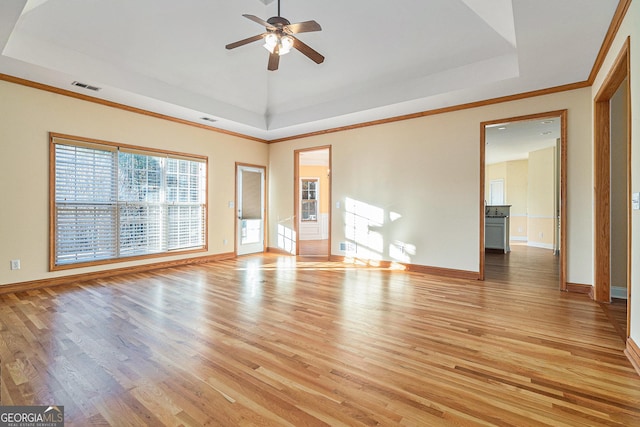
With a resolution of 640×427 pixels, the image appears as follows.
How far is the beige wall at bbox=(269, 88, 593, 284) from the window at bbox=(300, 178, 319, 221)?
406 centimetres

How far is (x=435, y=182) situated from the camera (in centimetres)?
506

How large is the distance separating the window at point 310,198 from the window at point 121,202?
466cm

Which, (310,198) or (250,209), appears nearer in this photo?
(250,209)

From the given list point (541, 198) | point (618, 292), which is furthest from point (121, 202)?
point (541, 198)

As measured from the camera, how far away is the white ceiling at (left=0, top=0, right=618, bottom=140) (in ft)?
10.1

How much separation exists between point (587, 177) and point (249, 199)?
234 inches

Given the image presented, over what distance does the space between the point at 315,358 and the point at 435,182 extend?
150 inches

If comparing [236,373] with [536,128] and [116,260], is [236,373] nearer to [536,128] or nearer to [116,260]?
[116,260]

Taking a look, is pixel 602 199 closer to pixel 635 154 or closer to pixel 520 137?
pixel 635 154

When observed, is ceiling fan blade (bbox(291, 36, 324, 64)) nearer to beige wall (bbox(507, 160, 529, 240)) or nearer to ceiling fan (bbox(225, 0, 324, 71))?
ceiling fan (bbox(225, 0, 324, 71))

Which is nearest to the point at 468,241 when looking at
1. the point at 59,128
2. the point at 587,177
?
the point at 587,177

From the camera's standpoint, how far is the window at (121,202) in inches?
169

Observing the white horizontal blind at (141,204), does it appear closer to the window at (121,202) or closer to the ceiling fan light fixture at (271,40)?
the window at (121,202)

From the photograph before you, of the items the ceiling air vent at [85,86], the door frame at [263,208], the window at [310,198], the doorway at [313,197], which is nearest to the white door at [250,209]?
the door frame at [263,208]
